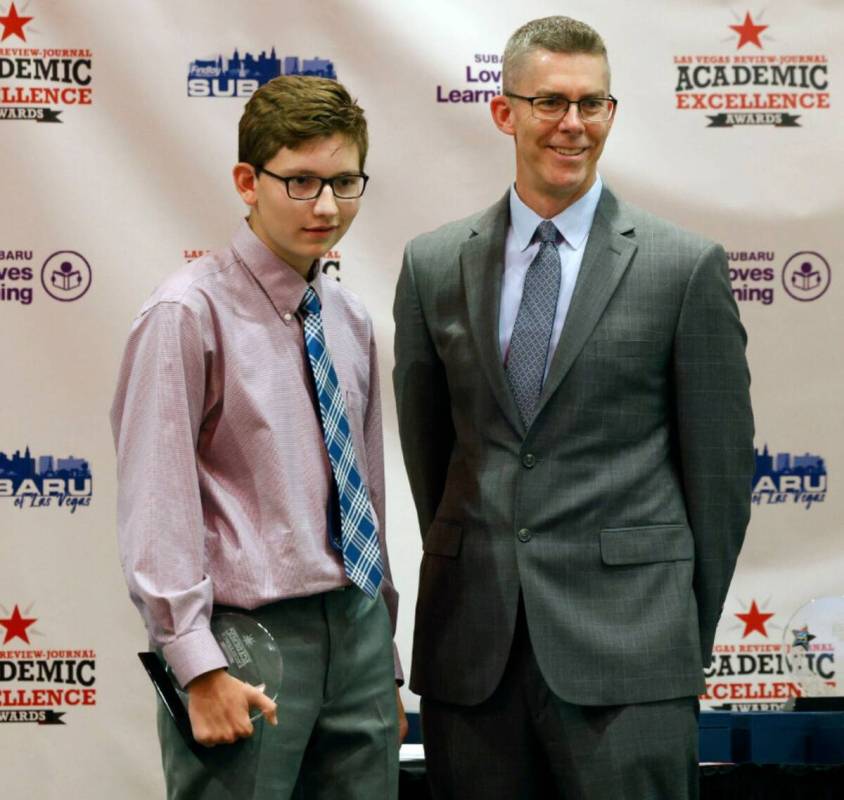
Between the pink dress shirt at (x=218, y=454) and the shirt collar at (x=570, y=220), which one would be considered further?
the shirt collar at (x=570, y=220)

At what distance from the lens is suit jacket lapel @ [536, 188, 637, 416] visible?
6.86ft

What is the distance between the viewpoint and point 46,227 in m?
3.39

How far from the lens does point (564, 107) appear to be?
2.16 meters

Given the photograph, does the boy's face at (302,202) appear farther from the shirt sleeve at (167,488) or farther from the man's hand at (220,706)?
the man's hand at (220,706)

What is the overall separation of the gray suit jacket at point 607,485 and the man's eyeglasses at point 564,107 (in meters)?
0.16

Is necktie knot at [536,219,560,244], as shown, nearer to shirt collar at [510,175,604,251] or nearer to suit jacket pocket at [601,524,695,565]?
shirt collar at [510,175,604,251]

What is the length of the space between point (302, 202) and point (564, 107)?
1.69ft

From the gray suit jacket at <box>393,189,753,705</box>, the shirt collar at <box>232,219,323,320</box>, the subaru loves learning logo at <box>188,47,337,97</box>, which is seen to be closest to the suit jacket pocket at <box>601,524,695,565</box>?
the gray suit jacket at <box>393,189,753,705</box>

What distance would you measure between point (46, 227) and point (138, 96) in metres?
0.40

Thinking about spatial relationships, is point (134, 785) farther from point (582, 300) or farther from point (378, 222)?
point (582, 300)

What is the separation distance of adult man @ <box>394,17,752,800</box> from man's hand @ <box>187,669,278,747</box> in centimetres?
47

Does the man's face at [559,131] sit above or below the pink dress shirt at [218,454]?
above

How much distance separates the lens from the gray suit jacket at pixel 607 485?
2.09m

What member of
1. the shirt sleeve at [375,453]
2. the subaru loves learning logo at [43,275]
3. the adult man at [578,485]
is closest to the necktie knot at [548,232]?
the adult man at [578,485]
